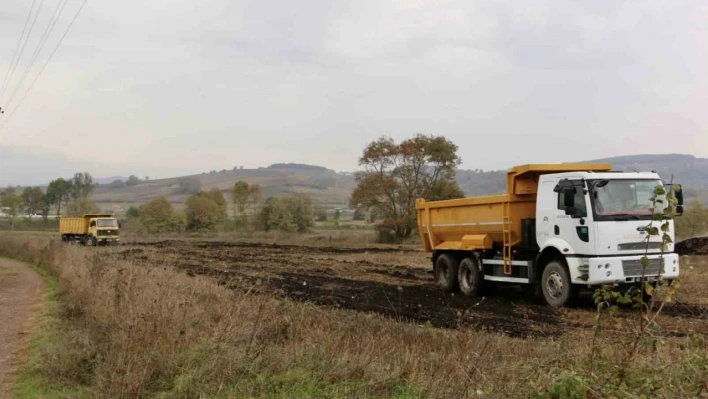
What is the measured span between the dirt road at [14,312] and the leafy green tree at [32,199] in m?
90.5

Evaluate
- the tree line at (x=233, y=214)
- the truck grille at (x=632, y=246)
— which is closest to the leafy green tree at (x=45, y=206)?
the tree line at (x=233, y=214)

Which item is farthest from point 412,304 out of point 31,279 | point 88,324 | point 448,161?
point 448,161

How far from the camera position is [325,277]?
20734 millimetres

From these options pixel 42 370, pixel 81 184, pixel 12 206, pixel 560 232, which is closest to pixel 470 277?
pixel 560 232

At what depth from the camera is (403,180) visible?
175 feet

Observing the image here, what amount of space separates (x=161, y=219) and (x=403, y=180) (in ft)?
111

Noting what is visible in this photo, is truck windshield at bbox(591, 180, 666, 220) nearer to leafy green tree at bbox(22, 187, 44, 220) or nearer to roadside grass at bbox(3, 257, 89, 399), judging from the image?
roadside grass at bbox(3, 257, 89, 399)

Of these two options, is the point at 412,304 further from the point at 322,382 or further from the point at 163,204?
the point at 163,204

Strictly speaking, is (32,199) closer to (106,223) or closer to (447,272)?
(106,223)

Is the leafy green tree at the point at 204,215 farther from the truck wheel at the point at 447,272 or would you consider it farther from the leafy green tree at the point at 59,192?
the truck wheel at the point at 447,272

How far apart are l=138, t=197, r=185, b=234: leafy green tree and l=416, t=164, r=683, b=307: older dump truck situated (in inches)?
2470

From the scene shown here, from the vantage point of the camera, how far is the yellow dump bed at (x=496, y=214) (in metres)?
14.1

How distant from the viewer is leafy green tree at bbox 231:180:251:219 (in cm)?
7688

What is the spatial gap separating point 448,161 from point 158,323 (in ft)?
158
